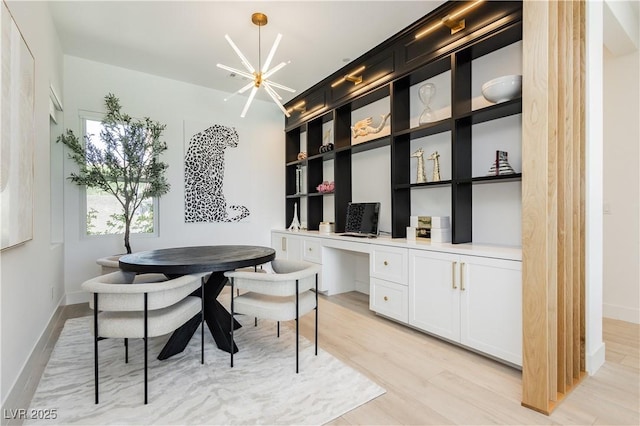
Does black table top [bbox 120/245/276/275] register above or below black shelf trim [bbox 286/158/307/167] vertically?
below

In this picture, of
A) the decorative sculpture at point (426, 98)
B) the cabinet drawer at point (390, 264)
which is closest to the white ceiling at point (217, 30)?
the decorative sculpture at point (426, 98)

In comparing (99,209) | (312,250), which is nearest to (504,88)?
(312,250)

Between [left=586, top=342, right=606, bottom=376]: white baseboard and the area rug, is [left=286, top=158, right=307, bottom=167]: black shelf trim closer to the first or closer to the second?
the area rug

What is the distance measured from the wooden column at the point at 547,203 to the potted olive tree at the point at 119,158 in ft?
12.4

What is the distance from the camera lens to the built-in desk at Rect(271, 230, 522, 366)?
2146mm

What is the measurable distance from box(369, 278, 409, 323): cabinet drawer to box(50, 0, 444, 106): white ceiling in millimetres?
2535

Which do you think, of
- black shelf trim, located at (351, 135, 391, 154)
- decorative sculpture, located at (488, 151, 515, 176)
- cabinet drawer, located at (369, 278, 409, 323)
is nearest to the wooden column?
decorative sculpture, located at (488, 151, 515, 176)

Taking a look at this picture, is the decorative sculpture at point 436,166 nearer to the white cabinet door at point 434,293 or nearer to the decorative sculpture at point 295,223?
the white cabinet door at point 434,293

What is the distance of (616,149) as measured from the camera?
3.17 metres

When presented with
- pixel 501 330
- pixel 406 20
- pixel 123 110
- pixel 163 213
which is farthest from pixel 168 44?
pixel 501 330

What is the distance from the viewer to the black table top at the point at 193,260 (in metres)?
2.08

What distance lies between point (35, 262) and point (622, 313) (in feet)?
17.1

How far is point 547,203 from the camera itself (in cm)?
167

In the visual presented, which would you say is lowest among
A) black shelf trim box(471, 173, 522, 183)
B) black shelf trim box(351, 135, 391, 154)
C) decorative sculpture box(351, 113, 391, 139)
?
black shelf trim box(471, 173, 522, 183)
